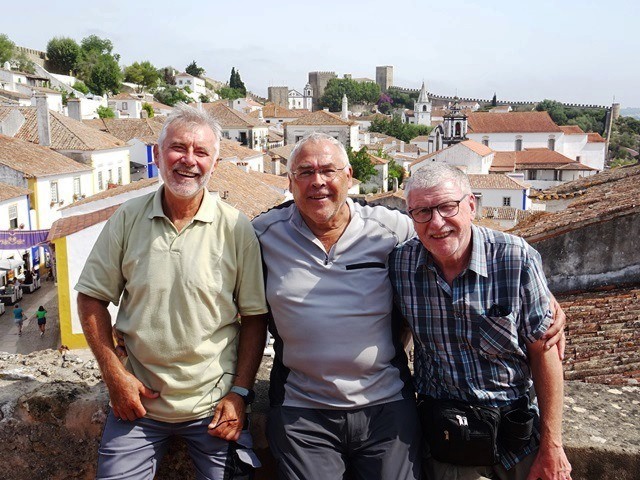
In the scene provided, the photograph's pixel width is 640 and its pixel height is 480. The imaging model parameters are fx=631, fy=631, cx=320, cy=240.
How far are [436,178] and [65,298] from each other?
13.2 m

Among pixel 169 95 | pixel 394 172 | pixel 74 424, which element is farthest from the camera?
pixel 169 95

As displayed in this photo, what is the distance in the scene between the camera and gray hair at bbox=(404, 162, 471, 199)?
8.80 ft

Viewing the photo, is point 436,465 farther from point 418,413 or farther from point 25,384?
point 25,384

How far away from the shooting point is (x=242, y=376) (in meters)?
2.74

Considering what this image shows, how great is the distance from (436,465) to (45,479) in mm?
1797

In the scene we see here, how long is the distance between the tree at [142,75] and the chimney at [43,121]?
54.0m

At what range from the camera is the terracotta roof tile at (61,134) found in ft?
94.2

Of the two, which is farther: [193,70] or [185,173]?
[193,70]

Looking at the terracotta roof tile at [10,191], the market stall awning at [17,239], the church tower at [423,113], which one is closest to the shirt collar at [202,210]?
the market stall awning at [17,239]

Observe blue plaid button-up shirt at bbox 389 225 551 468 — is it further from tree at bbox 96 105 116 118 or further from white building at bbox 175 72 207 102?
white building at bbox 175 72 207 102

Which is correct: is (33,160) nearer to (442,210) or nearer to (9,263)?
(9,263)

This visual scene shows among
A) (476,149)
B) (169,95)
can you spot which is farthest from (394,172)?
(169,95)

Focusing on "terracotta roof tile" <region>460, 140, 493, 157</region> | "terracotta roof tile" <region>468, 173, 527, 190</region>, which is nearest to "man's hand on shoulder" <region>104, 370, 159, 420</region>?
"terracotta roof tile" <region>468, 173, 527, 190</region>

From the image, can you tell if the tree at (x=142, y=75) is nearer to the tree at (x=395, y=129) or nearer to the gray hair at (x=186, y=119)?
the tree at (x=395, y=129)
